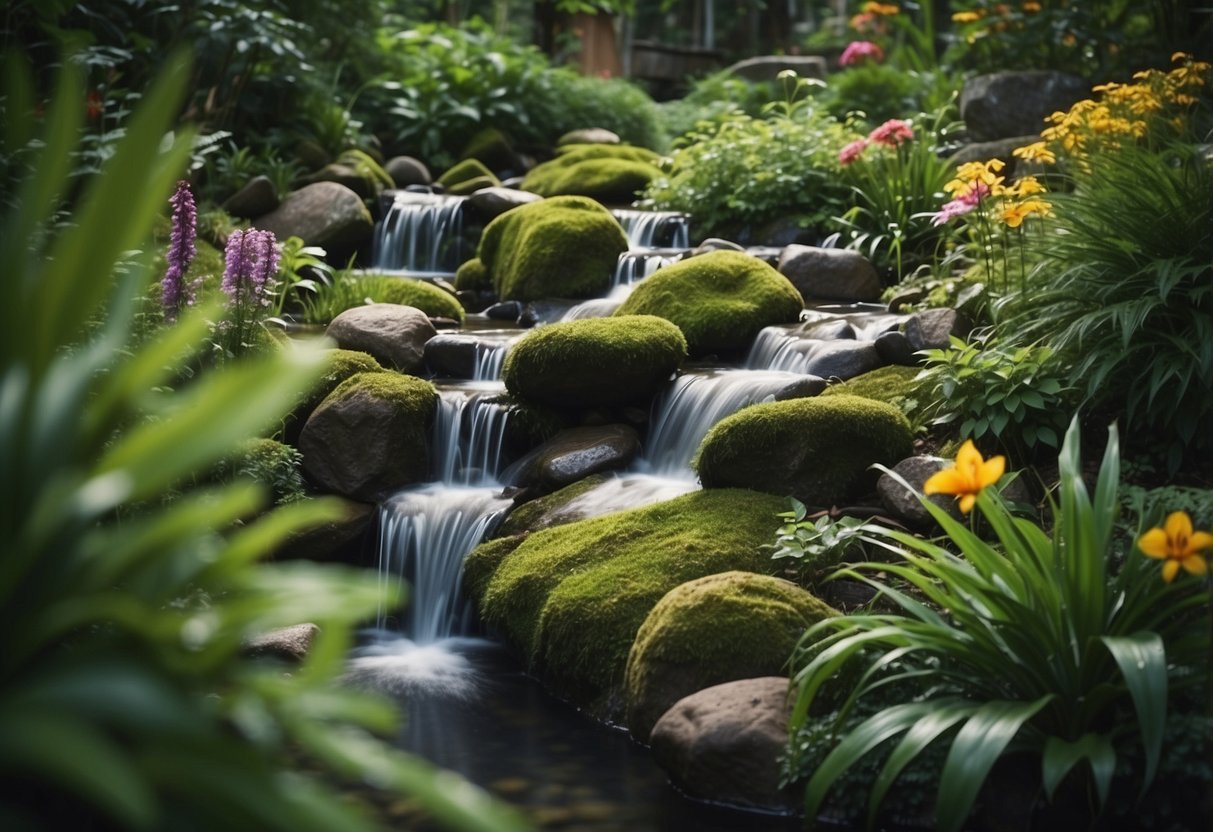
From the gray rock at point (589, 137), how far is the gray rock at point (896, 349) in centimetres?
769

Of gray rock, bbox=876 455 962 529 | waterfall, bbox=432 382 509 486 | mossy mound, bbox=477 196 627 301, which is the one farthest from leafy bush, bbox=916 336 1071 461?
mossy mound, bbox=477 196 627 301

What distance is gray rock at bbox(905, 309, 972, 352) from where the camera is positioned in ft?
22.3

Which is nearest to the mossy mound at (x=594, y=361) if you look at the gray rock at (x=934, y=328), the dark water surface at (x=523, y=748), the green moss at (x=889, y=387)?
the green moss at (x=889, y=387)

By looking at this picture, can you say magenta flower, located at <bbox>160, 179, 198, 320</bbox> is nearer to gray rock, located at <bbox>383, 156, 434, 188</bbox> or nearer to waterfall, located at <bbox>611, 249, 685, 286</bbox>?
waterfall, located at <bbox>611, 249, 685, 286</bbox>

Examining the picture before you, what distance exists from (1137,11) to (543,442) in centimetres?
727

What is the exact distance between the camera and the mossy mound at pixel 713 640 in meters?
4.63

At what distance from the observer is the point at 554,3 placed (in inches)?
711

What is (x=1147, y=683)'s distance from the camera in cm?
349

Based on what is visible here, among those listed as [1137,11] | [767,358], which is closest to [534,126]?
[1137,11]

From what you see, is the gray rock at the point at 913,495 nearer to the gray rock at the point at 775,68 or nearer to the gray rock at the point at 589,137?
the gray rock at the point at 589,137

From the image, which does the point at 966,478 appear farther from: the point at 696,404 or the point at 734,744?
the point at 696,404

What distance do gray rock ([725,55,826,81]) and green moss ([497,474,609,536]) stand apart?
11.2m

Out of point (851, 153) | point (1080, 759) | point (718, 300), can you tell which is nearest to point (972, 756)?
point (1080, 759)

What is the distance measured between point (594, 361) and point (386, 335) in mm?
1700
